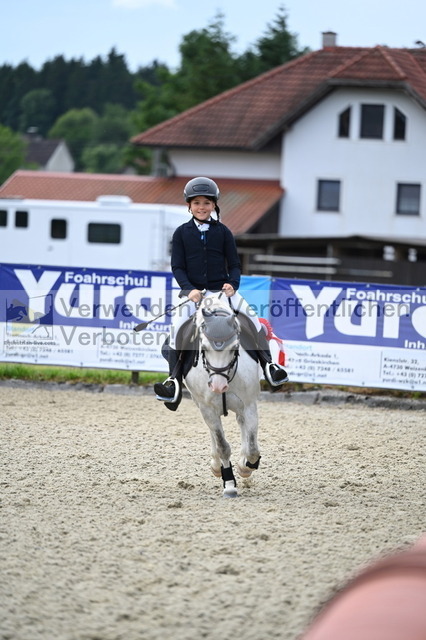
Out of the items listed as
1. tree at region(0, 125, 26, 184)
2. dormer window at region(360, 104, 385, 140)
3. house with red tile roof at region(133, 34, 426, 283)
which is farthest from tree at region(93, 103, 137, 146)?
dormer window at region(360, 104, 385, 140)

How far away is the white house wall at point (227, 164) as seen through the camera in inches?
1769

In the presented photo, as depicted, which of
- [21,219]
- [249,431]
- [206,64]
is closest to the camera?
[249,431]

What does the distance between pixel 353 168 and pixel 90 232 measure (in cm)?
1448

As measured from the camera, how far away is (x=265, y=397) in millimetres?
17250

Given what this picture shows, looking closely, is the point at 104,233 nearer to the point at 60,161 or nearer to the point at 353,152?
the point at 353,152

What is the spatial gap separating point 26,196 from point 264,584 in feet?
126

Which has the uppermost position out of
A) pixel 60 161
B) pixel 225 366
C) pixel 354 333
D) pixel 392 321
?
pixel 60 161

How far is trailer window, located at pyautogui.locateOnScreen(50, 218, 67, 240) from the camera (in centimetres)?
3238

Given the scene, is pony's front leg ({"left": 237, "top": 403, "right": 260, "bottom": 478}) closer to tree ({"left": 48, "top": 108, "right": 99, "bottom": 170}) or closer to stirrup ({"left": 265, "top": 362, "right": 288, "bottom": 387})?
stirrup ({"left": 265, "top": 362, "right": 288, "bottom": 387})

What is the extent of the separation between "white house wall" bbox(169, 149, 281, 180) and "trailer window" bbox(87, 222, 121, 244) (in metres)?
14.3

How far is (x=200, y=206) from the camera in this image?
963 centimetres

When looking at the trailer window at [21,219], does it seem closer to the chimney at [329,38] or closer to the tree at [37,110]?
the chimney at [329,38]

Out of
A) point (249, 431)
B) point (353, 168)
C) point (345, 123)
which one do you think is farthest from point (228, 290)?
point (345, 123)

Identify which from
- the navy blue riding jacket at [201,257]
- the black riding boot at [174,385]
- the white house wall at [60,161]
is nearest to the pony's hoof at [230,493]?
the black riding boot at [174,385]
